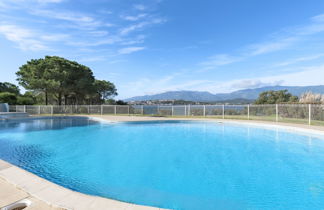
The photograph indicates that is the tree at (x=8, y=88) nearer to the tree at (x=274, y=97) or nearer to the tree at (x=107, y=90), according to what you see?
the tree at (x=107, y=90)

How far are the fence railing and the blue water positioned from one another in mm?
5497

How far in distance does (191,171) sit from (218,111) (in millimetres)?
12664

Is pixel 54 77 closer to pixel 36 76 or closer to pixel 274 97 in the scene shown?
pixel 36 76

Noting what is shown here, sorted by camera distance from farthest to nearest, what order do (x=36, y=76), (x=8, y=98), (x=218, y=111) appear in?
(x=8, y=98), (x=36, y=76), (x=218, y=111)

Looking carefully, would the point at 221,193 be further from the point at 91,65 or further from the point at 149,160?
the point at 91,65

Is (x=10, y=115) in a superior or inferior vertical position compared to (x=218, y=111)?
inferior

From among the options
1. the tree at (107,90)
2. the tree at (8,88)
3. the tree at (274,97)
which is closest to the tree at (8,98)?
the tree at (8,88)

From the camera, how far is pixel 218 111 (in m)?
16.0

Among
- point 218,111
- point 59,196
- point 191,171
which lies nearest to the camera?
point 59,196

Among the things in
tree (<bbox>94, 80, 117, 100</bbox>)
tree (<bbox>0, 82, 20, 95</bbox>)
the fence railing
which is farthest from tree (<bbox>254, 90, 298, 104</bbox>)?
tree (<bbox>0, 82, 20, 95</bbox>)

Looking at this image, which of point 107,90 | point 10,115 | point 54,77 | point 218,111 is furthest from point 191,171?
point 107,90

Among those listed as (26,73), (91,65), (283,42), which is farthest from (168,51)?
(26,73)

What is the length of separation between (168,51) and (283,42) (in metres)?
12.4

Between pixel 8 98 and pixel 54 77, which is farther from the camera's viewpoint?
pixel 8 98
